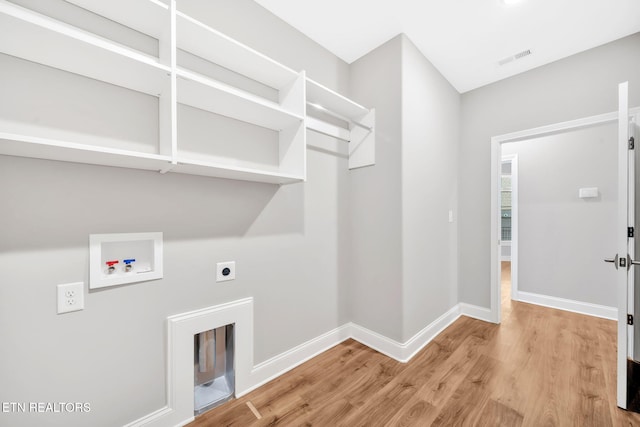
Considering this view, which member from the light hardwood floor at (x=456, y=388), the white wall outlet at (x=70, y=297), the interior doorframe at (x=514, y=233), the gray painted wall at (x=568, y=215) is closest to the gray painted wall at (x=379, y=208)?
the light hardwood floor at (x=456, y=388)

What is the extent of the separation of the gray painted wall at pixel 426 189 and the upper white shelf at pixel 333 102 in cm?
41

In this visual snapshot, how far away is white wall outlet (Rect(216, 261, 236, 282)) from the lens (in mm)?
1547

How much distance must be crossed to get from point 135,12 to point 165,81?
0.33 meters

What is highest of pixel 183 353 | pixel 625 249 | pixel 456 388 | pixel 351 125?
pixel 351 125

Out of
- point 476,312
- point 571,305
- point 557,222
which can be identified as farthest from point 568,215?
point 476,312

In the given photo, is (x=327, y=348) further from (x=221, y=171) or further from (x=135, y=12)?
(x=135, y=12)

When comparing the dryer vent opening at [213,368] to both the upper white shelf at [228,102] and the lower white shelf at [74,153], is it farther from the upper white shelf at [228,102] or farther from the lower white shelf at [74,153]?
the upper white shelf at [228,102]

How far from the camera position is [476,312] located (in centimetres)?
285

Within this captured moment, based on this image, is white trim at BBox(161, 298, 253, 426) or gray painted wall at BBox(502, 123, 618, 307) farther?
gray painted wall at BBox(502, 123, 618, 307)

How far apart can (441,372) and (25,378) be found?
2337mm

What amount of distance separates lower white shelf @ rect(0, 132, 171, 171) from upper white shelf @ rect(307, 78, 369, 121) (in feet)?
3.77

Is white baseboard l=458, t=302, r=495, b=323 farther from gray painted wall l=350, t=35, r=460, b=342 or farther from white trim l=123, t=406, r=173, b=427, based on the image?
white trim l=123, t=406, r=173, b=427

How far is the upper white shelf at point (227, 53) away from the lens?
48.9 inches

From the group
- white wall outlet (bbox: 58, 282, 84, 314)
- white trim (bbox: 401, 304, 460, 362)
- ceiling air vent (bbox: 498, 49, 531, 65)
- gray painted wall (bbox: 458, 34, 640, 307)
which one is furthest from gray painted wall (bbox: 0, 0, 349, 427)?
gray painted wall (bbox: 458, 34, 640, 307)
